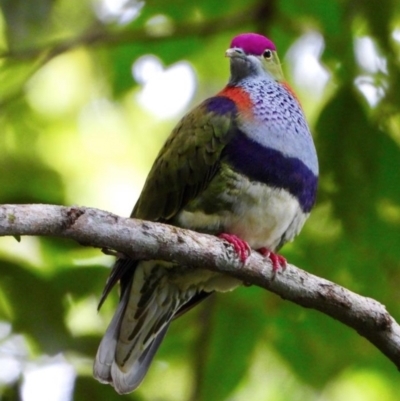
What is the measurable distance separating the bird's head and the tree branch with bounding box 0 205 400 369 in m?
1.38

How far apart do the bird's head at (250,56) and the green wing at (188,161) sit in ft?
1.31

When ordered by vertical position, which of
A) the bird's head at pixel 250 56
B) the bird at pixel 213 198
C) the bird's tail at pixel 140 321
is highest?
the bird's head at pixel 250 56

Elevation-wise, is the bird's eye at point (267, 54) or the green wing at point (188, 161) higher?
the bird's eye at point (267, 54)

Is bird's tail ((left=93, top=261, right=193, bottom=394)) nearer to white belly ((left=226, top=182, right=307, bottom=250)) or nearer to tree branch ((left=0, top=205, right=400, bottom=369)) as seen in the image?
white belly ((left=226, top=182, right=307, bottom=250))

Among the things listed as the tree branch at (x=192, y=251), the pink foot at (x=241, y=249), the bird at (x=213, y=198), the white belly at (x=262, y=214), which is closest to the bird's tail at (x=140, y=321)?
the bird at (x=213, y=198)

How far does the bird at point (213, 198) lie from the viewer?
13.1ft

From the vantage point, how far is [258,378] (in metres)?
5.72

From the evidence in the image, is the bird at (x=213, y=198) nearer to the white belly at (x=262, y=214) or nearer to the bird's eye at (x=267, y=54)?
the white belly at (x=262, y=214)

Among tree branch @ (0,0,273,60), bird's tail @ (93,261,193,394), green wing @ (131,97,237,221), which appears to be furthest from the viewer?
tree branch @ (0,0,273,60)

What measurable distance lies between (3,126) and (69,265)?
1.76 meters

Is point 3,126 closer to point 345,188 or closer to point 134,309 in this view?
point 134,309

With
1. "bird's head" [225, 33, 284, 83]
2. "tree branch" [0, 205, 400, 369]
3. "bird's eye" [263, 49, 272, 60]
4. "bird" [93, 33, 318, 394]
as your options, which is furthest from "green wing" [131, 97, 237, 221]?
"tree branch" [0, 205, 400, 369]

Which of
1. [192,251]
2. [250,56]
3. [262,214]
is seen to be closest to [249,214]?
[262,214]

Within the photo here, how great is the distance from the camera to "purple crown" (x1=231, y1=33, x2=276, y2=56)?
471cm
